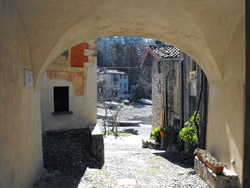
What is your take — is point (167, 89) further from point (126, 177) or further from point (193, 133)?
point (126, 177)

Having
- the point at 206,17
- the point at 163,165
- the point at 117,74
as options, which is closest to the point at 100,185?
the point at 163,165

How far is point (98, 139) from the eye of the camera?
5.14 metres

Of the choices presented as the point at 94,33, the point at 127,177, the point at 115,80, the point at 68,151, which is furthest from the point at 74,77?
the point at 115,80

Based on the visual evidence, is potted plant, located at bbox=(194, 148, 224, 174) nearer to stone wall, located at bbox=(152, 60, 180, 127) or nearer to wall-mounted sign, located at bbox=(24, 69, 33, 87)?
wall-mounted sign, located at bbox=(24, 69, 33, 87)

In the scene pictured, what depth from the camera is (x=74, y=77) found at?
674cm

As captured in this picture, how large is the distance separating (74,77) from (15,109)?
4.40 metres

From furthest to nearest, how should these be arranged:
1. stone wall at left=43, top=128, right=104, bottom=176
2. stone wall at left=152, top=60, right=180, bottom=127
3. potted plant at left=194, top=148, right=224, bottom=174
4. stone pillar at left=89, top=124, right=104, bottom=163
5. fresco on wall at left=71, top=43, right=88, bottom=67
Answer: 1. stone wall at left=152, top=60, right=180, bottom=127
2. fresco on wall at left=71, top=43, right=88, bottom=67
3. stone pillar at left=89, top=124, right=104, bottom=163
4. stone wall at left=43, top=128, right=104, bottom=176
5. potted plant at left=194, top=148, right=224, bottom=174

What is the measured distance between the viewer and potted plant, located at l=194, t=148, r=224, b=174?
10.1ft

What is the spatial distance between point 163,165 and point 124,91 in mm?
33988

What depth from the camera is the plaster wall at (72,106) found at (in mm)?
6363

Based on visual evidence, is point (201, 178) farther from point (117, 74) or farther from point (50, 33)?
point (117, 74)

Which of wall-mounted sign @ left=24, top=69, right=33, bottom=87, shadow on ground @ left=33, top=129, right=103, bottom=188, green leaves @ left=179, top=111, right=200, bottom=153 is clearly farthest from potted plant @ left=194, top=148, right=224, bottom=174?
wall-mounted sign @ left=24, top=69, right=33, bottom=87

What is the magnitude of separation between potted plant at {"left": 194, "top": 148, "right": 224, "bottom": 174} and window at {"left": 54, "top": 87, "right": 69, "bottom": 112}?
4.52m

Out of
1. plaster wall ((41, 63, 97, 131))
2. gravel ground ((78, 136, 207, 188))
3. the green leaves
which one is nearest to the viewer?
gravel ground ((78, 136, 207, 188))
